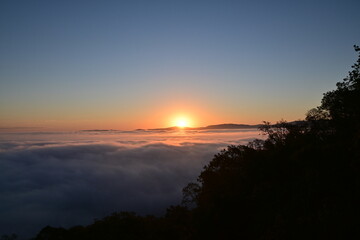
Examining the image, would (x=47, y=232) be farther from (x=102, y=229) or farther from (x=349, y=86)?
(x=349, y=86)

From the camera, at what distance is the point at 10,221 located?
493ft

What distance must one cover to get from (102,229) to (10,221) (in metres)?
156

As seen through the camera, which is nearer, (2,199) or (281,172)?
(281,172)

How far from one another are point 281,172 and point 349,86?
1128cm

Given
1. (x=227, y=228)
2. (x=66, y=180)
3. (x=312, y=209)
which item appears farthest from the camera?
(x=66, y=180)

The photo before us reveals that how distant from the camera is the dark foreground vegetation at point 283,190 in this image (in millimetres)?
16188

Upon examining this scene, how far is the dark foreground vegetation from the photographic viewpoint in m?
16.2

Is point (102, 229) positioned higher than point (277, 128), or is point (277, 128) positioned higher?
point (277, 128)

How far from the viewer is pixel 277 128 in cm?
3055

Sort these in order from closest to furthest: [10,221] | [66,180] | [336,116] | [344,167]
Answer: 1. [344,167]
2. [336,116]
3. [10,221]
4. [66,180]

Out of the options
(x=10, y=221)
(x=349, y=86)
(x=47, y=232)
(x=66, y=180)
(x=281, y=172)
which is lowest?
(x=10, y=221)

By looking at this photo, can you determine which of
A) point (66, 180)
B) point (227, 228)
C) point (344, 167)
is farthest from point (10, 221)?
point (344, 167)

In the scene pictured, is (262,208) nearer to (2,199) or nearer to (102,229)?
(102,229)

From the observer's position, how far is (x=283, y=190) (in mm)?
20484
